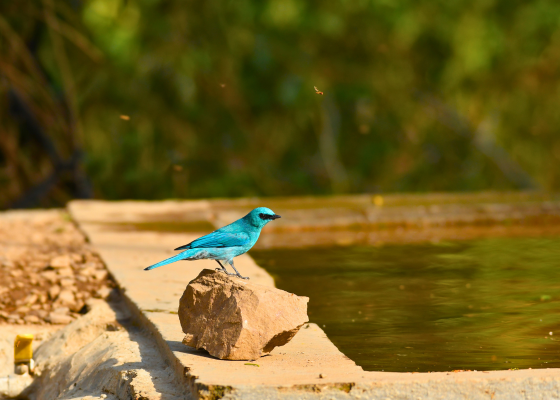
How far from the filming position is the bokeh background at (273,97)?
10.1 m

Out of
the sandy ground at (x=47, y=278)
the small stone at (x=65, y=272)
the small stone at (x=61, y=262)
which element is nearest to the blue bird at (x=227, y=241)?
the sandy ground at (x=47, y=278)

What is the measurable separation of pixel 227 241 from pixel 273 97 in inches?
346

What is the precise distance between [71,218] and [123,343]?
3.51m

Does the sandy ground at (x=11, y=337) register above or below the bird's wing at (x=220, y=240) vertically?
below

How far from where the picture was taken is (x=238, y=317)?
241cm

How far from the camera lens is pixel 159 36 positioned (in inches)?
424

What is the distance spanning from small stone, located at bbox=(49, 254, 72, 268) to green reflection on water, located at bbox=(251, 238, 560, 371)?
1.16 meters

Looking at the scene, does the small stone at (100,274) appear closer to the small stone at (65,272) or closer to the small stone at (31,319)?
the small stone at (65,272)

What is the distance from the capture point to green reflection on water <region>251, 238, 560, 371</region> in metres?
2.85

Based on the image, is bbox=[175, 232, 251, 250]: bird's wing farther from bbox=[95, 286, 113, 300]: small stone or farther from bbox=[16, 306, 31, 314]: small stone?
bbox=[16, 306, 31, 314]: small stone

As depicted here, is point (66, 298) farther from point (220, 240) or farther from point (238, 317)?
point (238, 317)

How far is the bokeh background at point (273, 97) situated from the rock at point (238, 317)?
7.15 meters

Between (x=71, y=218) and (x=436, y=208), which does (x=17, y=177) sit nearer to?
(x=71, y=218)

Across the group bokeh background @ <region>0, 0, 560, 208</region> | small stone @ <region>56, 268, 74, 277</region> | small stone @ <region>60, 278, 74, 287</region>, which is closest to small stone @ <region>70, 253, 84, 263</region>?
small stone @ <region>56, 268, 74, 277</region>
